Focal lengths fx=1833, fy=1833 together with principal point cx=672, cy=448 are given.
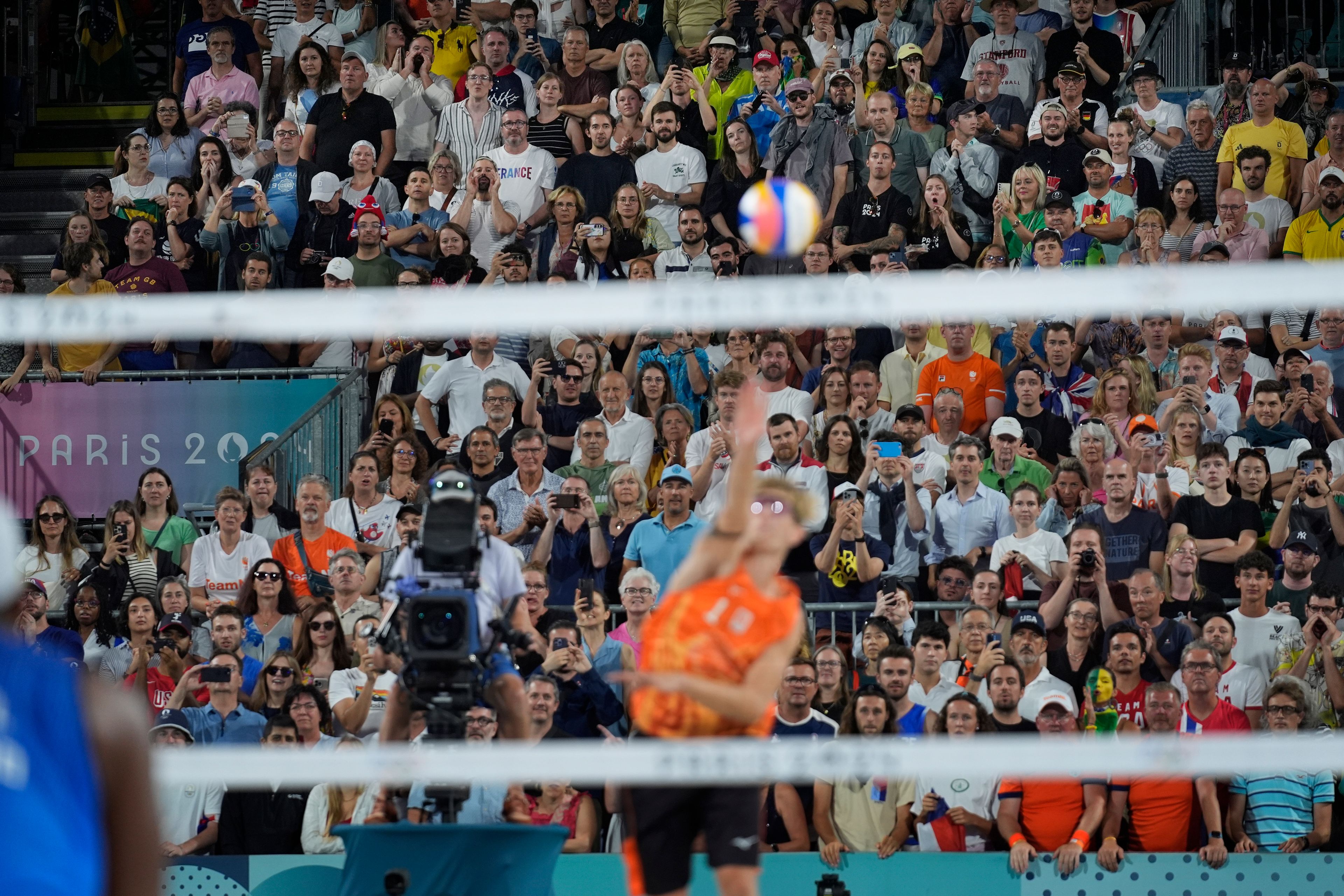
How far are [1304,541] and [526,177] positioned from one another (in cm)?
671

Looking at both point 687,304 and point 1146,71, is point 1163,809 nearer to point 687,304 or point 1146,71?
point 687,304

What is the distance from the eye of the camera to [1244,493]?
37.1 ft

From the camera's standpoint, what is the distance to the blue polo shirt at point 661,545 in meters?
11.2

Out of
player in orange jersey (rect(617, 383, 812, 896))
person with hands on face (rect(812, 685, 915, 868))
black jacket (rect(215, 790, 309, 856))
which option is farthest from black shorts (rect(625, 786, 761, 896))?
black jacket (rect(215, 790, 309, 856))

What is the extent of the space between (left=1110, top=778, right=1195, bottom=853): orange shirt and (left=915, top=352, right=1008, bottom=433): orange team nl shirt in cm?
340

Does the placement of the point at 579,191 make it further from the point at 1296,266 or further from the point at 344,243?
the point at 1296,266

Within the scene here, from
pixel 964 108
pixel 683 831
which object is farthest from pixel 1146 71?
pixel 683 831

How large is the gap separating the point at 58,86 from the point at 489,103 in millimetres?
5950

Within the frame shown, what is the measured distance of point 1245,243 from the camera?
43.8 ft

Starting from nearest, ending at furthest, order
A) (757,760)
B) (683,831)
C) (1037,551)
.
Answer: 1. (757,760)
2. (683,831)
3. (1037,551)

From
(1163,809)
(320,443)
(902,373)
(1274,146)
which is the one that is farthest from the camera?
(1274,146)

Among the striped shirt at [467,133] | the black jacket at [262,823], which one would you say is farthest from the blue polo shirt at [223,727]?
the striped shirt at [467,133]

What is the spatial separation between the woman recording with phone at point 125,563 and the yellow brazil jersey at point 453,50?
5539 mm

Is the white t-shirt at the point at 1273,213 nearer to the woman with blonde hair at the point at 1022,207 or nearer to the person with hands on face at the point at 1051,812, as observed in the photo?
the woman with blonde hair at the point at 1022,207
